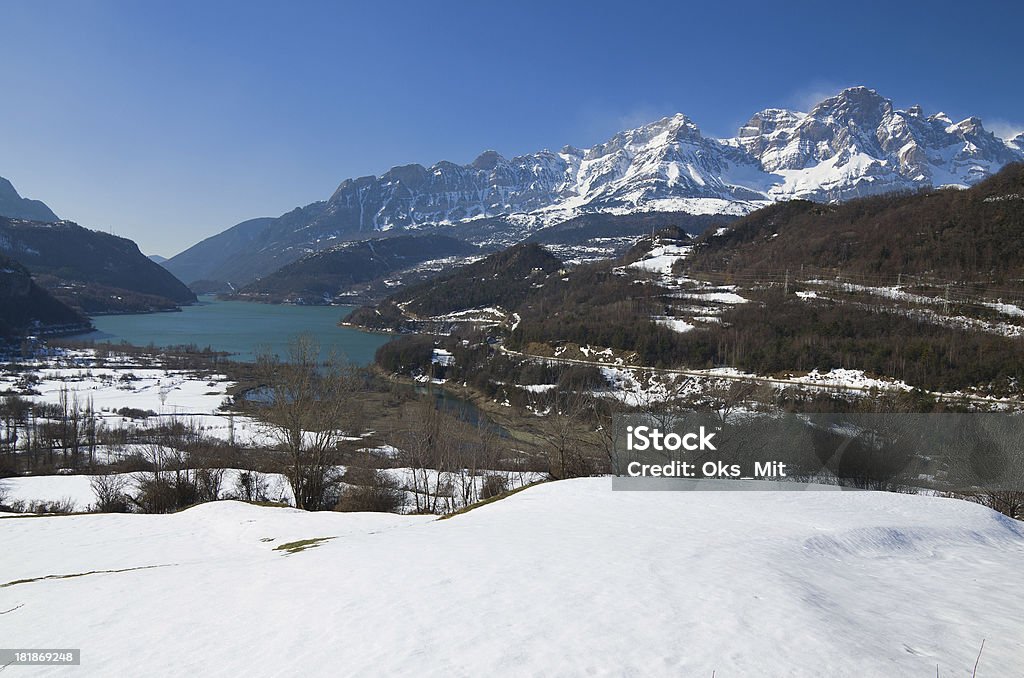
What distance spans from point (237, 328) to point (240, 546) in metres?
148

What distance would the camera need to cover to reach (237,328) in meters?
145

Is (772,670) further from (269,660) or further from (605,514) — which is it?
(605,514)

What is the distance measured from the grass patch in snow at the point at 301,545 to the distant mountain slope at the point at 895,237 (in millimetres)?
92906

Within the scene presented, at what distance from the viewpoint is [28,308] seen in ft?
426

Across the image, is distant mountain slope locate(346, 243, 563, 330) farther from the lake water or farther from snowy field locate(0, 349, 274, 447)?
snowy field locate(0, 349, 274, 447)

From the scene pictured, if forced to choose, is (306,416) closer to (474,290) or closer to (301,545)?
(301,545)

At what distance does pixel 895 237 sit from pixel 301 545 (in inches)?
4300

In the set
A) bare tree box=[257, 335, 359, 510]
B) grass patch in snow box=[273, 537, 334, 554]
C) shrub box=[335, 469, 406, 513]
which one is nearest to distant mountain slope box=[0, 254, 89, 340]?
bare tree box=[257, 335, 359, 510]

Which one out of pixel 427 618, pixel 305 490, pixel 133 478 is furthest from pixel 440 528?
pixel 133 478

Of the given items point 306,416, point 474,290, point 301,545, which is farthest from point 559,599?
point 474,290

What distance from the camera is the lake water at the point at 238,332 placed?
108 metres

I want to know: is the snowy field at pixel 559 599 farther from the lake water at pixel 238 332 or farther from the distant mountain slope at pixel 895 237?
the distant mountain slope at pixel 895 237

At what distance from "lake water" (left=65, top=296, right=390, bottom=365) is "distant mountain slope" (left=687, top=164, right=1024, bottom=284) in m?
81.7

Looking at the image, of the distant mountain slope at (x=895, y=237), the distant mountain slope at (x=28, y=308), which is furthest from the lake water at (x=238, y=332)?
the distant mountain slope at (x=895, y=237)
